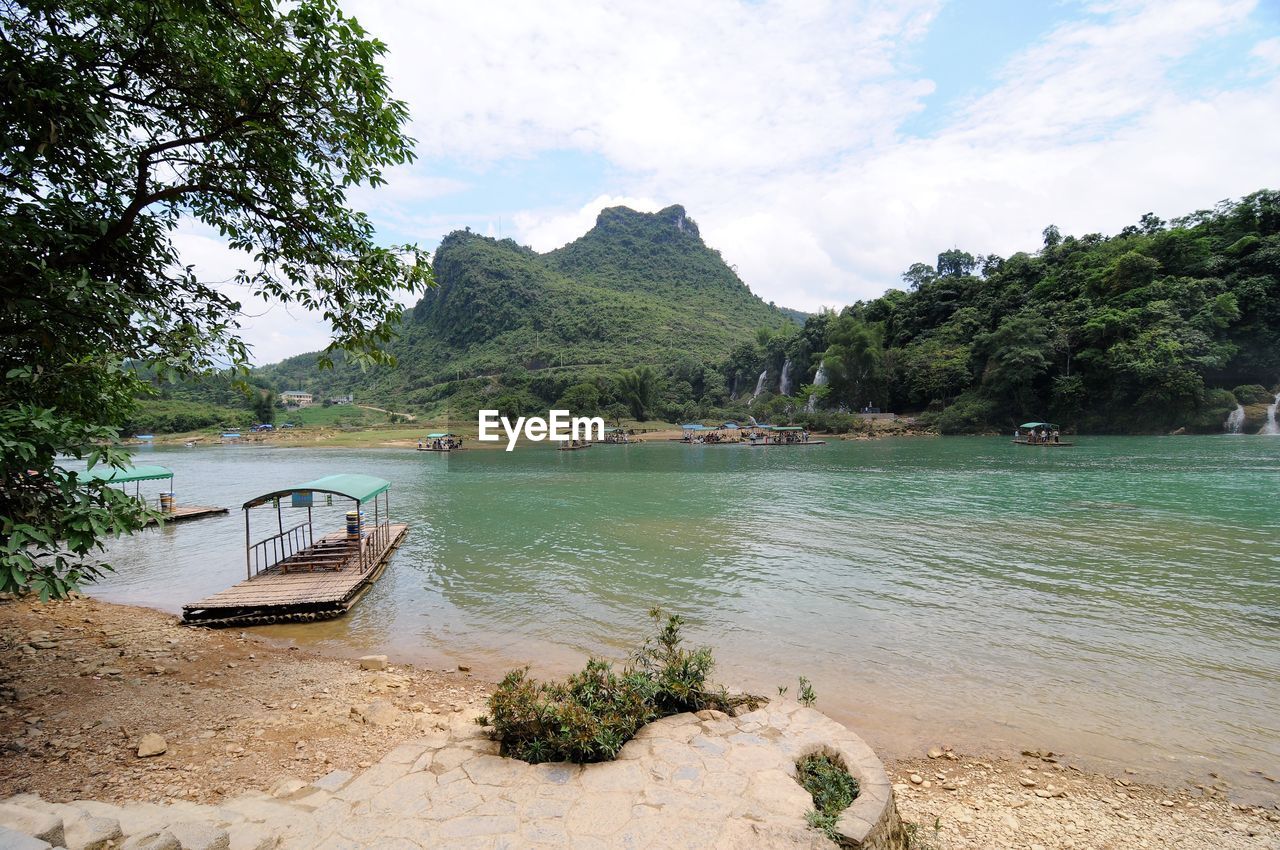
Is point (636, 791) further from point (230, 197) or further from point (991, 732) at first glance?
point (230, 197)

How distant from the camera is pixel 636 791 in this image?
4.26m

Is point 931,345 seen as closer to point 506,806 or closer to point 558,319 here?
point 558,319

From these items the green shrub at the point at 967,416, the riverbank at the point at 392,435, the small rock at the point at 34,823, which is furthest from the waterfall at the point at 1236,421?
the small rock at the point at 34,823

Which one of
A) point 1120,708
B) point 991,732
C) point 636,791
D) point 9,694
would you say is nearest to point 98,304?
point 9,694

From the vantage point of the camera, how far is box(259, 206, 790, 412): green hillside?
364 feet

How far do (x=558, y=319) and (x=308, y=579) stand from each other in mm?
119400

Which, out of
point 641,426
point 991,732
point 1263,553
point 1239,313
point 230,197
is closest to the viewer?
point 230,197

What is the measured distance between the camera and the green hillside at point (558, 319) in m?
111

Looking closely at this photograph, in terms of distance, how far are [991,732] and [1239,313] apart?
231ft

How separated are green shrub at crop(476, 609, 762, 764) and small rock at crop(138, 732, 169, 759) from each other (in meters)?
3.21

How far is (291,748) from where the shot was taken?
576 centimetres

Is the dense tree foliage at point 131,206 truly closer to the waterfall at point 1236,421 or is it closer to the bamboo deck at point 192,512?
the bamboo deck at point 192,512

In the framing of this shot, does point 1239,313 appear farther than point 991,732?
Yes

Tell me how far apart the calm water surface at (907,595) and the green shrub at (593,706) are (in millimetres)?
2893
